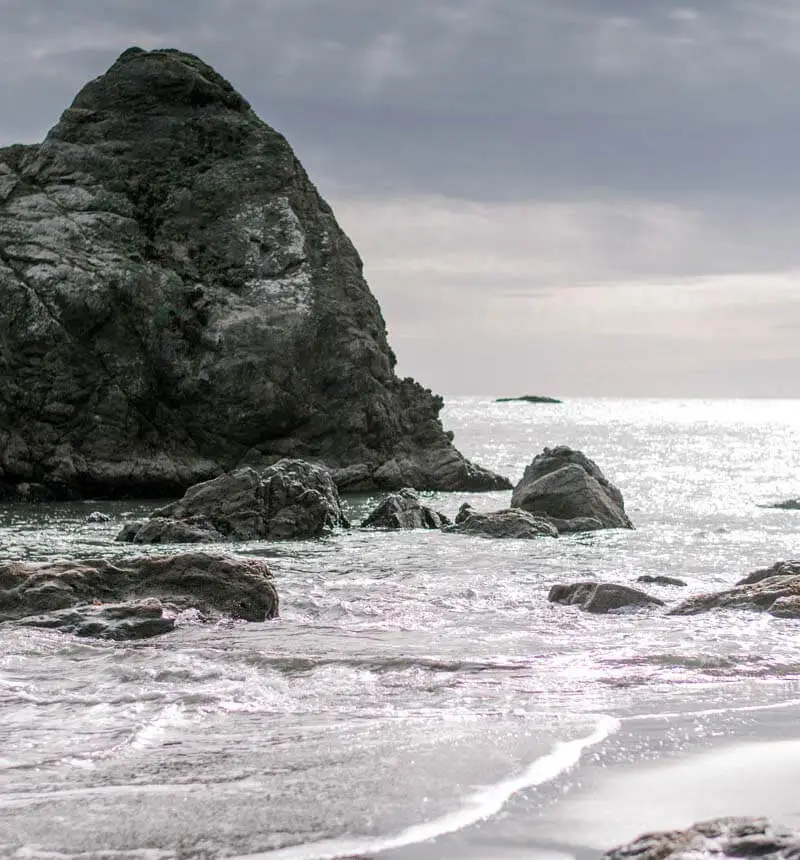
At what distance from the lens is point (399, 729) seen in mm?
8109

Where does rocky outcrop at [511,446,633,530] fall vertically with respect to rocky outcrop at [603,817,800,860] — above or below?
above

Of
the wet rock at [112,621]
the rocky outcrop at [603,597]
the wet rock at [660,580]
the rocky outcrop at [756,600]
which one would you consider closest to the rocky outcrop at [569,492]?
the wet rock at [660,580]

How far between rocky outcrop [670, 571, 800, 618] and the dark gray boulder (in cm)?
1108

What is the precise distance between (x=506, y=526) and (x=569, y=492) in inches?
179

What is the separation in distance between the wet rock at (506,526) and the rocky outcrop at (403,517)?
5.85 feet

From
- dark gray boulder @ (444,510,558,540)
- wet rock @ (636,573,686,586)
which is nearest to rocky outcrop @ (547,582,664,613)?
wet rock @ (636,573,686,586)

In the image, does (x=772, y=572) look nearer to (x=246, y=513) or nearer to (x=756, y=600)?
(x=756, y=600)

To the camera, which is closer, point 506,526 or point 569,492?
point 506,526

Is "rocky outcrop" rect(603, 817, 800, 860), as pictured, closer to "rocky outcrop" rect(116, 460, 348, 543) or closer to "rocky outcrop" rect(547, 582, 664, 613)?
"rocky outcrop" rect(547, 582, 664, 613)

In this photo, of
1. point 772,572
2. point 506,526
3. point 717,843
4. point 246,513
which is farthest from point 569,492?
point 717,843

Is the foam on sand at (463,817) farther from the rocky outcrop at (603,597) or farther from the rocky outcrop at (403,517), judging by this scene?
the rocky outcrop at (403,517)

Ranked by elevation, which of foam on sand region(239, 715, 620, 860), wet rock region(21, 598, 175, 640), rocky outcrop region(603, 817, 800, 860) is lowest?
wet rock region(21, 598, 175, 640)

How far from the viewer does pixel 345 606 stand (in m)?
15.4

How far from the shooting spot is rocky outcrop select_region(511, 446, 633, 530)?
30.1 meters
